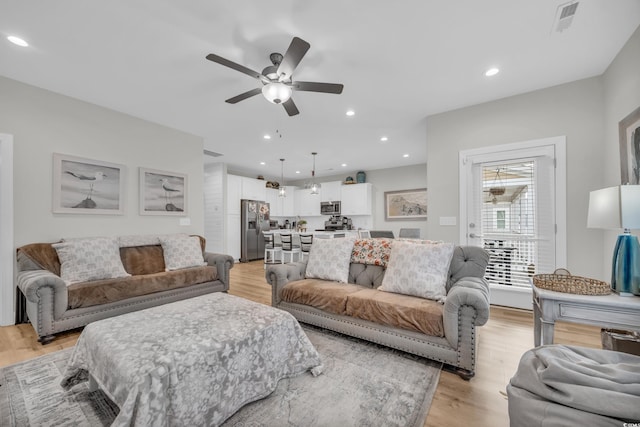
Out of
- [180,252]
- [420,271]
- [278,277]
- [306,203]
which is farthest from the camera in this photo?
[306,203]

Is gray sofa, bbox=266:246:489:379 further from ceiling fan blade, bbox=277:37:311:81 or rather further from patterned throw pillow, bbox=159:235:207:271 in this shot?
ceiling fan blade, bbox=277:37:311:81

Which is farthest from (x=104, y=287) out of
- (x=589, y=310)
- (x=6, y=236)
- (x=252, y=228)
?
(x=252, y=228)

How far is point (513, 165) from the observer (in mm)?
3193

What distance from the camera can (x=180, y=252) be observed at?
364 centimetres

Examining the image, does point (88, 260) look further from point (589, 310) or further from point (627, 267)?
point (627, 267)

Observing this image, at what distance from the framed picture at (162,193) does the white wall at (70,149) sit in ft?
0.30

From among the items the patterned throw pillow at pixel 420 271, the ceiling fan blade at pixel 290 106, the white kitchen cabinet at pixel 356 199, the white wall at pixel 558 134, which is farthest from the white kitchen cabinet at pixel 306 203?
the patterned throw pillow at pixel 420 271

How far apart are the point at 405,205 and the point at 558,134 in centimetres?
406

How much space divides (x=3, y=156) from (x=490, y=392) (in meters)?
4.91

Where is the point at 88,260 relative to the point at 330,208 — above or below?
below

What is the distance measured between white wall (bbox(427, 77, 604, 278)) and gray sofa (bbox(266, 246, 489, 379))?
1342 millimetres

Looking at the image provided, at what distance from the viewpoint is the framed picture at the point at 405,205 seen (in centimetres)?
670

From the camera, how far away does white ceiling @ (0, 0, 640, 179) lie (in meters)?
1.88

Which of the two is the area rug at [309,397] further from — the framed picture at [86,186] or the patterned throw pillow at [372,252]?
the framed picture at [86,186]
